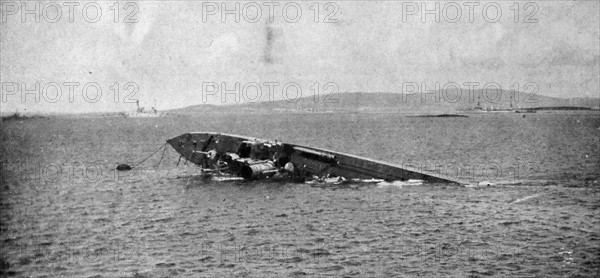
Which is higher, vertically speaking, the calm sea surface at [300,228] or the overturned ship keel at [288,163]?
the overturned ship keel at [288,163]

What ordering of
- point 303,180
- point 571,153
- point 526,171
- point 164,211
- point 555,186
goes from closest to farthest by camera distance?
1. point 164,211
2. point 555,186
3. point 303,180
4. point 526,171
5. point 571,153

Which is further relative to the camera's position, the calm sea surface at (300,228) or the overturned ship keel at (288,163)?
the overturned ship keel at (288,163)

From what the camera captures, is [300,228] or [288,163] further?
[288,163]

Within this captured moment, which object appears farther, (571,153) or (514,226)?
(571,153)

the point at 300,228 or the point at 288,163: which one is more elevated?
the point at 288,163

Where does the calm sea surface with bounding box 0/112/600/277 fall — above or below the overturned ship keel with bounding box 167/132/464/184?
below

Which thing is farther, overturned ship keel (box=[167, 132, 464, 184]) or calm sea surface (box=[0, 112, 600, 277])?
overturned ship keel (box=[167, 132, 464, 184])

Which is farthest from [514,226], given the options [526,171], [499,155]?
[499,155]

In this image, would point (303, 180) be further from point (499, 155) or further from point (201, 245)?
point (499, 155)
